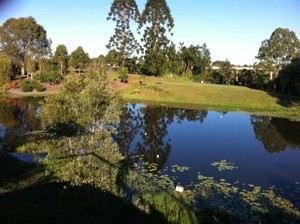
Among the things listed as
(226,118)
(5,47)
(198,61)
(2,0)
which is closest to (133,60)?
(198,61)

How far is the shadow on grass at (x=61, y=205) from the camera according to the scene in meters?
10.7

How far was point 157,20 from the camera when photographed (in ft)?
249

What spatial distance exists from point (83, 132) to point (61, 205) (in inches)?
113

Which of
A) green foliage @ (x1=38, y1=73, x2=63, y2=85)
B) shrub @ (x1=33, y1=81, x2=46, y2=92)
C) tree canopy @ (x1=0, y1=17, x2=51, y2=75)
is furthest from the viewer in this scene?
tree canopy @ (x1=0, y1=17, x2=51, y2=75)

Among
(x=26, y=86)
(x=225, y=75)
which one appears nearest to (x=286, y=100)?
Result: (x=225, y=75)

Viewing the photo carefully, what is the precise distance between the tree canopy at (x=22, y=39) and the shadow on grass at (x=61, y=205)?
2652 inches

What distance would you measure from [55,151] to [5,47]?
73.4 metres

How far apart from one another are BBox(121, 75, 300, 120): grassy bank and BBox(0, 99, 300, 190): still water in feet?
20.5

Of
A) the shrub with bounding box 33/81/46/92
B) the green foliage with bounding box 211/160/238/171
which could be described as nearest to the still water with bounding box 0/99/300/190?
the green foliage with bounding box 211/160/238/171

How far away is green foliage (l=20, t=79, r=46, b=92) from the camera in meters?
57.5

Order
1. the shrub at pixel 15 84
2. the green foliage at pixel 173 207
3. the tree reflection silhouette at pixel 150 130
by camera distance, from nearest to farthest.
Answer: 1. the green foliage at pixel 173 207
2. the tree reflection silhouette at pixel 150 130
3. the shrub at pixel 15 84

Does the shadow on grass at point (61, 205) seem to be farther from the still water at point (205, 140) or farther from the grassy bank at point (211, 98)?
the grassy bank at point (211, 98)

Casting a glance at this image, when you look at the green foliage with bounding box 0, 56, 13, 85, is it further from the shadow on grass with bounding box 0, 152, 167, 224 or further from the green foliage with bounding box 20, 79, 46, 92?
the shadow on grass with bounding box 0, 152, 167, 224

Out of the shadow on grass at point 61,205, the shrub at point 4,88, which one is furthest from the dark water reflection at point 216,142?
the shrub at point 4,88
